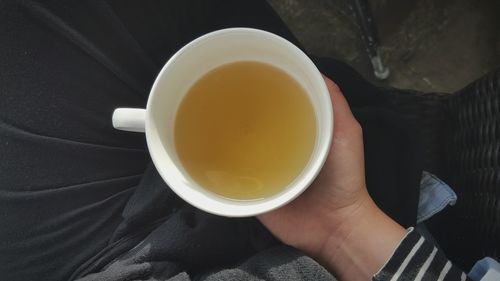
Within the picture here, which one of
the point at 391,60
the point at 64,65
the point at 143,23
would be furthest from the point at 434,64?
the point at 64,65

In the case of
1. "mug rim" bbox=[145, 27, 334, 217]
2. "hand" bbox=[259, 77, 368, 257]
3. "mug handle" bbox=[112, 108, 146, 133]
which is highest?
"mug handle" bbox=[112, 108, 146, 133]

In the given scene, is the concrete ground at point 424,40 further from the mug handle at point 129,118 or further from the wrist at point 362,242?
the mug handle at point 129,118

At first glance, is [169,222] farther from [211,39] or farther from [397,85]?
[397,85]

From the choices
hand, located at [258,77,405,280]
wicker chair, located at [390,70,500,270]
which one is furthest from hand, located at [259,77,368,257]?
wicker chair, located at [390,70,500,270]

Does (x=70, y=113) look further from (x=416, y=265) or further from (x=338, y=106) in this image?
(x=416, y=265)

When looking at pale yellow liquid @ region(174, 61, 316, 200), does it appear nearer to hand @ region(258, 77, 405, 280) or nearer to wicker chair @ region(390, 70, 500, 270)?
hand @ region(258, 77, 405, 280)

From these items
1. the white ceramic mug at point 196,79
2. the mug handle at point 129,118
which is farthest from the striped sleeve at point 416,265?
the mug handle at point 129,118
